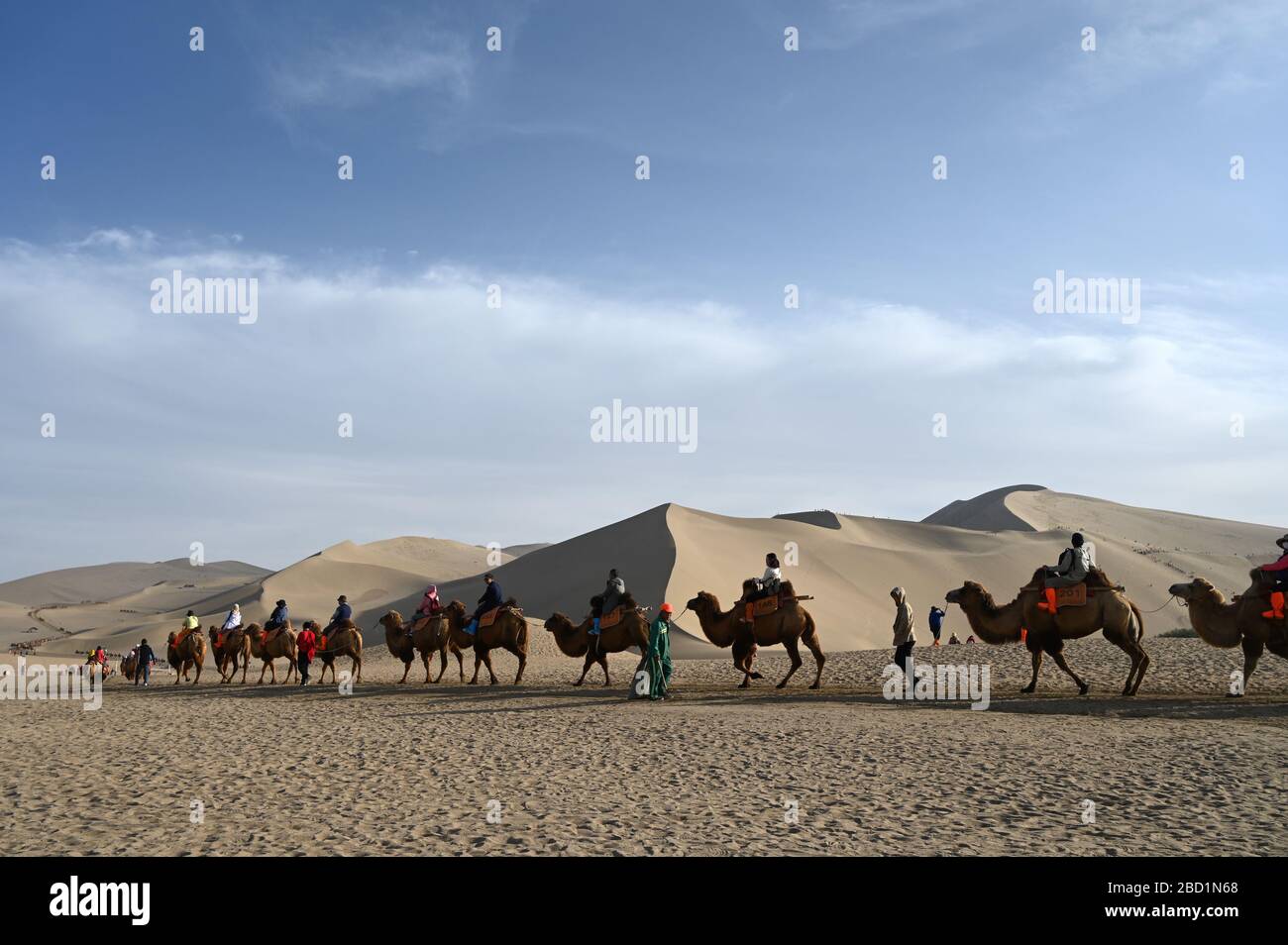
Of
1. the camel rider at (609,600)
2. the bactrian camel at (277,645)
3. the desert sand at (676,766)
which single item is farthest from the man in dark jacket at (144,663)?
the camel rider at (609,600)

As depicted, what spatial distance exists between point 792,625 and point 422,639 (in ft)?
35.2

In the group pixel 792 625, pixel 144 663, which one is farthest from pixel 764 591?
pixel 144 663

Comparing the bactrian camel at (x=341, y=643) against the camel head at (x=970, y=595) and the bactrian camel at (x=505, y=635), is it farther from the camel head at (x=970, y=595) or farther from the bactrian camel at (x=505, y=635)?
the camel head at (x=970, y=595)

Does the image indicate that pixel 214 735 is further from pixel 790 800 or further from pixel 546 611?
pixel 546 611

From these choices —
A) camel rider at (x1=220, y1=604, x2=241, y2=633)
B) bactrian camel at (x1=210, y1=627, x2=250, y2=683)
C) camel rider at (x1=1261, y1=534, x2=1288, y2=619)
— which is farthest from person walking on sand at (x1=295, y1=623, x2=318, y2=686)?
camel rider at (x1=1261, y1=534, x2=1288, y2=619)

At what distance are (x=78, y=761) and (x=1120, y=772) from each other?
441 inches

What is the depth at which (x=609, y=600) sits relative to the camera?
22453mm

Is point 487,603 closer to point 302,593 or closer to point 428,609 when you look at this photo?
point 428,609

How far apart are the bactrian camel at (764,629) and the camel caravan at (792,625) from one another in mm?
25

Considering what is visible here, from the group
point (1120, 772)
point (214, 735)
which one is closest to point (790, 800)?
point (1120, 772)

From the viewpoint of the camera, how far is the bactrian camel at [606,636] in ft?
69.2

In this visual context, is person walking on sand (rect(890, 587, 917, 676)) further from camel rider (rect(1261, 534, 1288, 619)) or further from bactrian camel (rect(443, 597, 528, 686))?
bactrian camel (rect(443, 597, 528, 686))

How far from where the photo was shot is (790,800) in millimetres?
7859

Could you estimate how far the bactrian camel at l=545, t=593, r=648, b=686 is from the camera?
69.2 feet
